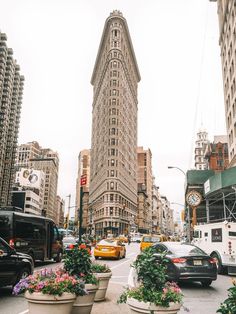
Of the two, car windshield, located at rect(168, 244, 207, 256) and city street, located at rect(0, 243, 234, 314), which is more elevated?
car windshield, located at rect(168, 244, 207, 256)

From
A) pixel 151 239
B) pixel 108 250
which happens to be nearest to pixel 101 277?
pixel 108 250

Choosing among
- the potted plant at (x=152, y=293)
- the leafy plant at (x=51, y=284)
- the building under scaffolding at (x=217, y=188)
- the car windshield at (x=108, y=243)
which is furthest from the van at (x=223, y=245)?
the leafy plant at (x=51, y=284)

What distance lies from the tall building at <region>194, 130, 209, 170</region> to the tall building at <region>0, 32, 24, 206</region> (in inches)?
3432

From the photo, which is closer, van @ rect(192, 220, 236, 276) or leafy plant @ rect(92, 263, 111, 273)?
leafy plant @ rect(92, 263, 111, 273)

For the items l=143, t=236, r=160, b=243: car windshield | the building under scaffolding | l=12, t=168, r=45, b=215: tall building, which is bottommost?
l=143, t=236, r=160, b=243: car windshield

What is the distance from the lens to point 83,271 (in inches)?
288

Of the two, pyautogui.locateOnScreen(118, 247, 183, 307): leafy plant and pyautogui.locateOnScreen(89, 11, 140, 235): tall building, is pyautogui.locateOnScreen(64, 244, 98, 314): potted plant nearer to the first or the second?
pyautogui.locateOnScreen(118, 247, 183, 307): leafy plant

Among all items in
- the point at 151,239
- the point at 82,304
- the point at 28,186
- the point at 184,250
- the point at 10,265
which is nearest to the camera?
the point at 82,304

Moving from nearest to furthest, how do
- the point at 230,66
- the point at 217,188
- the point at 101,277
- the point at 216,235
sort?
the point at 101,277, the point at 216,235, the point at 217,188, the point at 230,66

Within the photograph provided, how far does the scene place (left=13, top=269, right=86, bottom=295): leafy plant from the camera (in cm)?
581

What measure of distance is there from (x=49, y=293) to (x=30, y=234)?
1360cm

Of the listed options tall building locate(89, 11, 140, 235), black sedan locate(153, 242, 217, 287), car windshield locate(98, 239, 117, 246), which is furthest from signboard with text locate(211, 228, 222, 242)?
tall building locate(89, 11, 140, 235)

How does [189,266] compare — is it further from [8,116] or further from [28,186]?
[8,116]

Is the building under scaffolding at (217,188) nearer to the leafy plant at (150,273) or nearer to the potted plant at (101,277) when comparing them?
the potted plant at (101,277)
